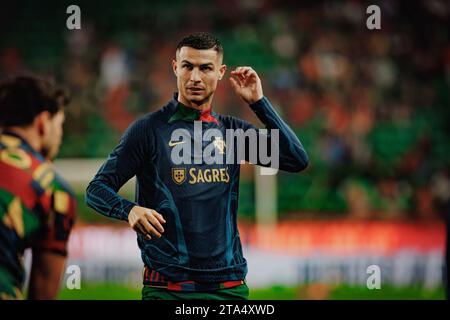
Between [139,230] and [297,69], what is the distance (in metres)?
8.92

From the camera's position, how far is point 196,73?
405cm

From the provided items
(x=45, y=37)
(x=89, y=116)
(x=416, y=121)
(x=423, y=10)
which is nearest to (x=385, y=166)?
(x=416, y=121)

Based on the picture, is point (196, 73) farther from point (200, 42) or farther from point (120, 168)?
point (120, 168)

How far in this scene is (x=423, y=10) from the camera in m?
12.3

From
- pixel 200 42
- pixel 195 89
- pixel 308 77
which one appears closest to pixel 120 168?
pixel 195 89

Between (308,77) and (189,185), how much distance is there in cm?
851

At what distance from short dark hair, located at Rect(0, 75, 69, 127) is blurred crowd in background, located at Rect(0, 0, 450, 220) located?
22.7ft

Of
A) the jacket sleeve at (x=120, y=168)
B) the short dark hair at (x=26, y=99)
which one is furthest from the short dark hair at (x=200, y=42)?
the short dark hair at (x=26, y=99)

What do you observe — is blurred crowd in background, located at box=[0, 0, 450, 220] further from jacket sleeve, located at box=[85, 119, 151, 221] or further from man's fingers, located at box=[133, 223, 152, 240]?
man's fingers, located at box=[133, 223, 152, 240]

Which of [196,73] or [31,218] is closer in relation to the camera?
[31,218]

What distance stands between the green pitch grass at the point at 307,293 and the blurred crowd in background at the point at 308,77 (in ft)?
6.63

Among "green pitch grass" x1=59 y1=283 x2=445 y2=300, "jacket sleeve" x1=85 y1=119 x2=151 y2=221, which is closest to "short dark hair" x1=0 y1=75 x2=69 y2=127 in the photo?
"jacket sleeve" x1=85 y1=119 x2=151 y2=221

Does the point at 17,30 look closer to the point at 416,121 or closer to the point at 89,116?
the point at 89,116

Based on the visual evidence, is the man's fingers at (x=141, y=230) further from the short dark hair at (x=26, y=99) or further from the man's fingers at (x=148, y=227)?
the short dark hair at (x=26, y=99)
